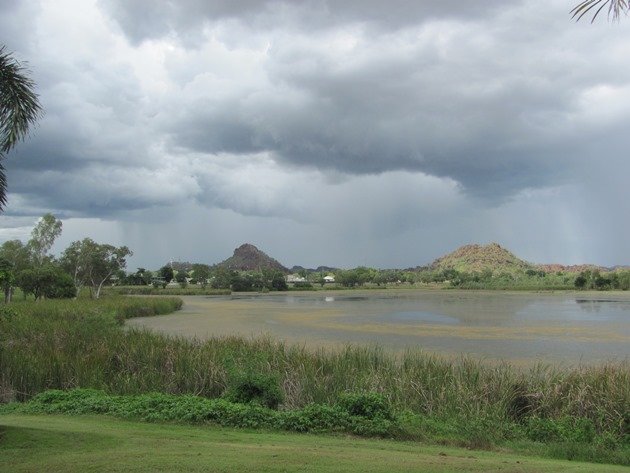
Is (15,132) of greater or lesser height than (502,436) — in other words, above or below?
above

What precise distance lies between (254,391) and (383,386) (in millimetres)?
2717

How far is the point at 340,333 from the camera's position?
1080 inches

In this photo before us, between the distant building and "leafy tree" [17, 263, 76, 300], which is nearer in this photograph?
"leafy tree" [17, 263, 76, 300]

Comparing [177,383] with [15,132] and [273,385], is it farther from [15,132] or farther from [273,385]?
[15,132]

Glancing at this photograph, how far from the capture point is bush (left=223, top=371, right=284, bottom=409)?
9625mm

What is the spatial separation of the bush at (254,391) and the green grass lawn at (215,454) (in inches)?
88.7

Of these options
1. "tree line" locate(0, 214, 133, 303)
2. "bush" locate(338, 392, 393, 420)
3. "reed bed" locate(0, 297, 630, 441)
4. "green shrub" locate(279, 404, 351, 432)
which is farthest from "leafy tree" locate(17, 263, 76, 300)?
"bush" locate(338, 392, 393, 420)

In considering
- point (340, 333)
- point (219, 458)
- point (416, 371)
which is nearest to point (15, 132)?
point (219, 458)

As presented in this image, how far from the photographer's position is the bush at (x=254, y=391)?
9.62 m

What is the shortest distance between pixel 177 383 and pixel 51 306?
22864mm

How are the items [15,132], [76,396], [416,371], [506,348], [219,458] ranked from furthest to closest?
[506,348] < [416,371] < [76,396] < [15,132] < [219,458]

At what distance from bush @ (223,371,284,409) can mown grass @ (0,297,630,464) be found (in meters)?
0.02

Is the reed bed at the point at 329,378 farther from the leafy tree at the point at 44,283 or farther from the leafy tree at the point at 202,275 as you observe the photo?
the leafy tree at the point at 202,275

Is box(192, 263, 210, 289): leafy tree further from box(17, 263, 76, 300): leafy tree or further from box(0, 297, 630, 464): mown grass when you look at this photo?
box(0, 297, 630, 464): mown grass
